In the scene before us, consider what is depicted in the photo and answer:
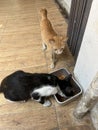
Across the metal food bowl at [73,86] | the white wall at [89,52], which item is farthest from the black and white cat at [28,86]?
A: the white wall at [89,52]

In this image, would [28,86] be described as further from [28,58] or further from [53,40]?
[28,58]

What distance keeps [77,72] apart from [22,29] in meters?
1.00

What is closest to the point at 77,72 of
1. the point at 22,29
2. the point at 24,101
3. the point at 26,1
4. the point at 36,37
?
the point at 24,101

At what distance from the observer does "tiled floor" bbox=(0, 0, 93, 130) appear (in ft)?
3.80

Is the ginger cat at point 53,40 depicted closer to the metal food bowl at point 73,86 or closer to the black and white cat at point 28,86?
the metal food bowl at point 73,86

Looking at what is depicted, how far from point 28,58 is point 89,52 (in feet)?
2.35

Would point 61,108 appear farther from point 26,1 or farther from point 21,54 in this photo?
point 26,1

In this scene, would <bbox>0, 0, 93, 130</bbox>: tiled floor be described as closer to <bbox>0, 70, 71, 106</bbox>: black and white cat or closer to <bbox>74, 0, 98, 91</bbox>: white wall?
<bbox>0, 70, 71, 106</bbox>: black and white cat

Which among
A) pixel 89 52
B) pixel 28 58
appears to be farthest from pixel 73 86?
pixel 28 58

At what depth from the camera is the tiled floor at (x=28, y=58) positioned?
116 centimetres

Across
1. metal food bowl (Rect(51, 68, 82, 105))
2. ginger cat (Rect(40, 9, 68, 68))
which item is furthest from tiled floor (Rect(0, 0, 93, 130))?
ginger cat (Rect(40, 9, 68, 68))

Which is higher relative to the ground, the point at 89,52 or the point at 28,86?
the point at 89,52

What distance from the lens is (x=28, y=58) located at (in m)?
1.62

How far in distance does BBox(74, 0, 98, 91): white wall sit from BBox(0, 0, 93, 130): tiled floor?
0.23 m
